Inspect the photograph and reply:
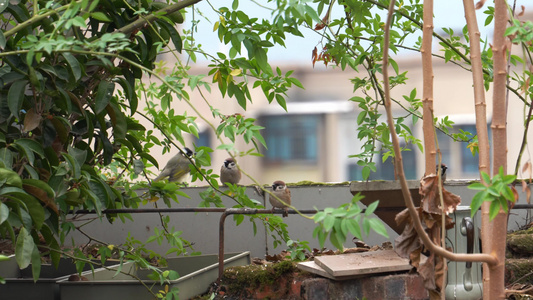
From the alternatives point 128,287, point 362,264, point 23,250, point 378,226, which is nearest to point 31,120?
point 23,250

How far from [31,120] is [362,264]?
3.33 feet

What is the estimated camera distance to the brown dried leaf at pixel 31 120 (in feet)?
5.57

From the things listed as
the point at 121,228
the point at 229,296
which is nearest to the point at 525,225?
the point at 229,296

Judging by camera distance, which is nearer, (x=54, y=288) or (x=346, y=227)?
(x=346, y=227)

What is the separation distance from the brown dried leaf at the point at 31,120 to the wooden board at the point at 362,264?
2.97 feet

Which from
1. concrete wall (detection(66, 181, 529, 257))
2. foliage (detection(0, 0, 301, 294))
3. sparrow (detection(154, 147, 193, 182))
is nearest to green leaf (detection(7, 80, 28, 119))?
foliage (detection(0, 0, 301, 294))

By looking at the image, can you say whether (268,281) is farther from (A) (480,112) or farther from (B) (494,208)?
(B) (494,208)

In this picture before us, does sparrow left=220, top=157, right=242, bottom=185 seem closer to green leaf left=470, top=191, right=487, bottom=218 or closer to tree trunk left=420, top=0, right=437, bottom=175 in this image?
tree trunk left=420, top=0, right=437, bottom=175

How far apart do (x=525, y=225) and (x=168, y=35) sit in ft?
6.45

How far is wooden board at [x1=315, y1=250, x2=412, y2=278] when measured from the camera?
184 centimetres

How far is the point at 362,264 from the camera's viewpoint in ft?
6.23

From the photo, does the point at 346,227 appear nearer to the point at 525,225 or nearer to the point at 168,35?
the point at 168,35

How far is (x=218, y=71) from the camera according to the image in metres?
1.88

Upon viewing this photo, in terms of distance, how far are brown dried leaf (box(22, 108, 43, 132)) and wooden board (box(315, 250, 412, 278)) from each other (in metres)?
0.91
